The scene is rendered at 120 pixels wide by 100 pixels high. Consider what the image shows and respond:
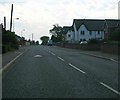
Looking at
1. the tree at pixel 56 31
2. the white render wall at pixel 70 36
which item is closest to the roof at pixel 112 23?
the white render wall at pixel 70 36

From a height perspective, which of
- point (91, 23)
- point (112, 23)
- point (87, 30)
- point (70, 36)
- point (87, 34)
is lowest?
point (87, 34)

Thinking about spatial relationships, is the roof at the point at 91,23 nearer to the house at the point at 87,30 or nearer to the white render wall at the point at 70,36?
the house at the point at 87,30

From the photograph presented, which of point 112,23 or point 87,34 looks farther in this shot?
point 87,34

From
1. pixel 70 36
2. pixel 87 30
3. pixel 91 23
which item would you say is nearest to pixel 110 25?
pixel 87 30

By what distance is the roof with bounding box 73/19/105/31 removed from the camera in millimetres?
111381

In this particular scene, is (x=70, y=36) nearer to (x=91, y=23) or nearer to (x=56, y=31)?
(x=91, y=23)

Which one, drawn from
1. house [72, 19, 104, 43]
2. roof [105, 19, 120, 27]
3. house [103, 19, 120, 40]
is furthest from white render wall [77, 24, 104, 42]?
roof [105, 19, 120, 27]

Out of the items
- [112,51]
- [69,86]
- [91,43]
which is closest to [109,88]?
[69,86]

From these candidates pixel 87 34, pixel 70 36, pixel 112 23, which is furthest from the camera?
pixel 70 36

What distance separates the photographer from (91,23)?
113438mm

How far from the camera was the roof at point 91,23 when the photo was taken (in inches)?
4385

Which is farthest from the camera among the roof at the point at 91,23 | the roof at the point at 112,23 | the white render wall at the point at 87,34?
the roof at the point at 91,23

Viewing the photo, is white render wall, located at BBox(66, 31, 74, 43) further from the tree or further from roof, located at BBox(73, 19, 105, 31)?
the tree

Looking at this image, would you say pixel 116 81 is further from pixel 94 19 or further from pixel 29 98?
pixel 94 19
